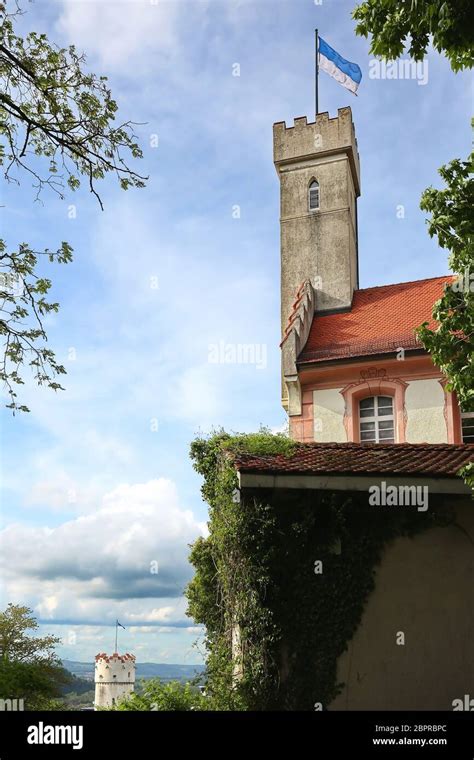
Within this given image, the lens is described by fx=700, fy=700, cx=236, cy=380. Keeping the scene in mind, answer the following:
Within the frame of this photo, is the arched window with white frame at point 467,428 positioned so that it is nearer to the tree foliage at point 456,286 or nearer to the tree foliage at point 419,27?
the tree foliage at point 456,286

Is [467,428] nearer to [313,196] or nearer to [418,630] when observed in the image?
[418,630]

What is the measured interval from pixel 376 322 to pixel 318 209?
21.5ft

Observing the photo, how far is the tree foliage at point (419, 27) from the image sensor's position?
10.0 meters

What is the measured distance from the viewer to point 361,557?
10500 millimetres

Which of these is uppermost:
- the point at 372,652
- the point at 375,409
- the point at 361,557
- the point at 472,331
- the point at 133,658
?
the point at 375,409

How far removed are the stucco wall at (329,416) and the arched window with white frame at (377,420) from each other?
2.17ft

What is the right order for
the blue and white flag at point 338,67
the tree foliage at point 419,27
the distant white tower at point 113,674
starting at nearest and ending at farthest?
the tree foliage at point 419,27 → the distant white tower at point 113,674 → the blue and white flag at point 338,67

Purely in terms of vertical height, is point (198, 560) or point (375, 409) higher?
point (375, 409)

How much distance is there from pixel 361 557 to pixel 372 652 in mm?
1346

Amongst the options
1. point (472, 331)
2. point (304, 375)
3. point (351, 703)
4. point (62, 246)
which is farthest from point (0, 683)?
point (304, 375)

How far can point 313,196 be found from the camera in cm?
2814

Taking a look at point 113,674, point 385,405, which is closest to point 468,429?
point 385,405

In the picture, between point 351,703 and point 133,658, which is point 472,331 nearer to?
point 351,703

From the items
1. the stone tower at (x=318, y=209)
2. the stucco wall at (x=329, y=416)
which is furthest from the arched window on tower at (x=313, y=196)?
the stucco wall at (x=329, y=416)
